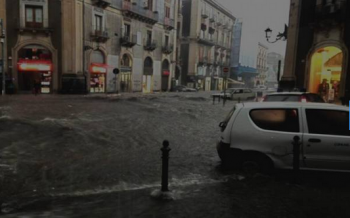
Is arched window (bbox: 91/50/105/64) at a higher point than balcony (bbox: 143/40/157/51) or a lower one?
lower

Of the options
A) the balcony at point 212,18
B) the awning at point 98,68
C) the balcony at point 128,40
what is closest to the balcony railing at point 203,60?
the balcony at point 212,18

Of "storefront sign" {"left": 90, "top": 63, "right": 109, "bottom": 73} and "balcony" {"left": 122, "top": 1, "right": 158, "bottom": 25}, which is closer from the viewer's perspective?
"storefront sign" {"left": 90, "top": 63, "right": 109, "bottom": 73}

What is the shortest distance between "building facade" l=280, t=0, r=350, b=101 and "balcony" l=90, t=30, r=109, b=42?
2027cm

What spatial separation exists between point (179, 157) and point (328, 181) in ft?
11.5

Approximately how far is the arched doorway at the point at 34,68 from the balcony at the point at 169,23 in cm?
2137

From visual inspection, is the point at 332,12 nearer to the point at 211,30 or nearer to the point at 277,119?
the point at 277,119

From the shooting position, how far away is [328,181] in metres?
6.01

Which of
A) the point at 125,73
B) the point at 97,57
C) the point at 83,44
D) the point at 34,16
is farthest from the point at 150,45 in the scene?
the point at 34,16

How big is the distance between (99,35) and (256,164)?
3123 centimetres

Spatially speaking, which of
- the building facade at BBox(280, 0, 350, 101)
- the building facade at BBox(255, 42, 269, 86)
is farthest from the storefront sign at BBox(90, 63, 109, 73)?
the building facade at BBox(255, 42, 269, 86)

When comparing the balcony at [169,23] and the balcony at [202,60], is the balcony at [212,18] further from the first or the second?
the balcony at [169,23]

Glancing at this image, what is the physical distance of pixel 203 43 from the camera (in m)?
64.6

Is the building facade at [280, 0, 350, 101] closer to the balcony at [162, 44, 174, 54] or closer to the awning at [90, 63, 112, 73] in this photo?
the awning at [90, 63, 112, 73]

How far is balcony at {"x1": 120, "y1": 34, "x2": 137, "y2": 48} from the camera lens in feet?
125
